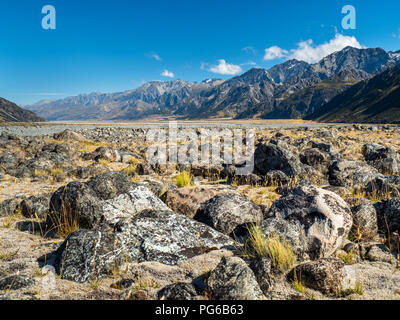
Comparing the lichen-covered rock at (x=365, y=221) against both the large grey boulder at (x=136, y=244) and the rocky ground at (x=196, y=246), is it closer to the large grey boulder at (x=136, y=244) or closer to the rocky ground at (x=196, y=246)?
the rocky ground at (x=196, y=246)

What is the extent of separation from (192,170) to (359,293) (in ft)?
32.5

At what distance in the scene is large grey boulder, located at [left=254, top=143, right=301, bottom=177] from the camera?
10816 mm

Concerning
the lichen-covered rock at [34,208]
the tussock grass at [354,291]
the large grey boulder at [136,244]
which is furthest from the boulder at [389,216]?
the lichen-covered rock at [34,208]

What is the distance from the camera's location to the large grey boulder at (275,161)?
35.5 feet

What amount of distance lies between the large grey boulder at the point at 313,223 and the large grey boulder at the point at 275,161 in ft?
18.8

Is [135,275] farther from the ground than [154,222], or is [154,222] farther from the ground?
[154,222]

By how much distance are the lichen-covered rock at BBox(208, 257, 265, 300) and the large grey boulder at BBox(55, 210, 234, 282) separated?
1162 mm

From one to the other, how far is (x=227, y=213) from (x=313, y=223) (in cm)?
191

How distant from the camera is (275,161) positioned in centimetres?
1136

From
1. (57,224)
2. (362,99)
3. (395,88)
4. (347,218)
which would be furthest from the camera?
(362,99)

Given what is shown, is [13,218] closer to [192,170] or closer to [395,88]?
[192,170]

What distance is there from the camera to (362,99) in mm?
189625
